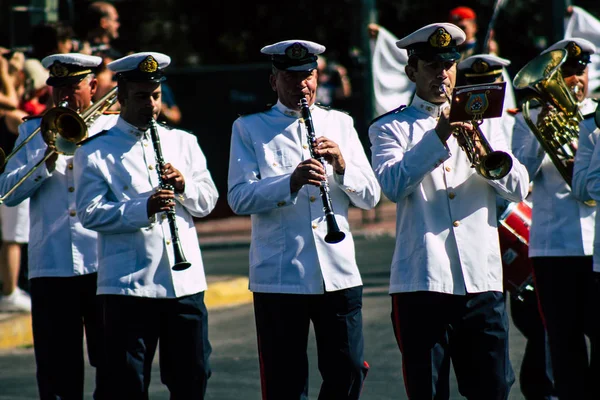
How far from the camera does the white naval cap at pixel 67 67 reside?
720 cm

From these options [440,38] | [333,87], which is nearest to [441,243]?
[440,38]

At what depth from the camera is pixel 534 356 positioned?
7660 mm

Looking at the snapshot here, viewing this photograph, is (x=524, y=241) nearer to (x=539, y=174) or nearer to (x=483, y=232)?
(x=539, y=174)

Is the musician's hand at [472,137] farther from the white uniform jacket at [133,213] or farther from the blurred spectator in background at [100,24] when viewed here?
the blurred spectator in background at [100,24]

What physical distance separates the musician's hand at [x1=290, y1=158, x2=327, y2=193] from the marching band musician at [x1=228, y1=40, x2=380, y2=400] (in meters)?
0.06

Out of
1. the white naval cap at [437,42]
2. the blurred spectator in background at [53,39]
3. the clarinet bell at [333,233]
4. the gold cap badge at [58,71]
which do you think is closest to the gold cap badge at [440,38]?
the white naval cap at [437,42]

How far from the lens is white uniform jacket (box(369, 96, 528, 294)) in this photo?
19.5ft

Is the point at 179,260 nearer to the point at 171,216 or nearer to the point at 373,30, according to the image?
the point at 171,216

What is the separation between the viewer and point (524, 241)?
7387 mm

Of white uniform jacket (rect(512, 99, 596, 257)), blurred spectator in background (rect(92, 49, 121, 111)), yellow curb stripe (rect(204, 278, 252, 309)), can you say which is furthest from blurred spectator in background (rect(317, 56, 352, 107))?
white uniform jacket (rect(512, 99, 596, 257))

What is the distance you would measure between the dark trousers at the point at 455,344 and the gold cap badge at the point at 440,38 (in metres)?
1.10

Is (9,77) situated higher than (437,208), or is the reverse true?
(437,208)

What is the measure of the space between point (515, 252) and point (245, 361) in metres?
2.71

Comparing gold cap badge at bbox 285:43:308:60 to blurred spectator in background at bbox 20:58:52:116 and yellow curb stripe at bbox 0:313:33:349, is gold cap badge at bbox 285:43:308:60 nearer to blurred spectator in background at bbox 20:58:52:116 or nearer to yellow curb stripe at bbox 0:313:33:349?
yellow curb stripe at bbox 0:313:33:349
